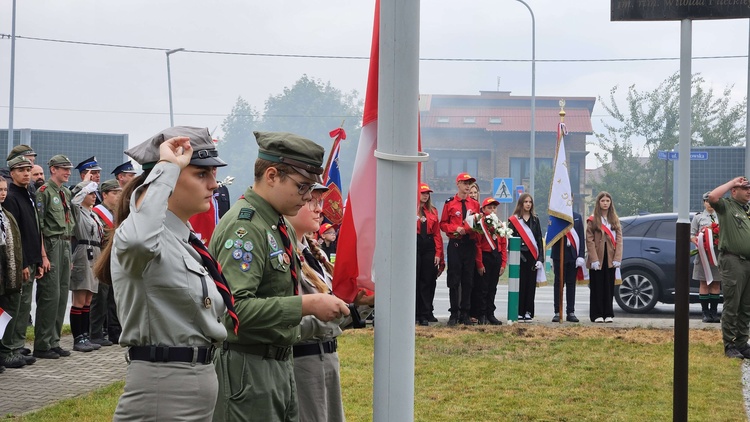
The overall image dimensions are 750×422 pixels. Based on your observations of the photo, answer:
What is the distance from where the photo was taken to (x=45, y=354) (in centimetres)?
1072

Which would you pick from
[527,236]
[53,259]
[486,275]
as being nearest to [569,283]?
[527,236]

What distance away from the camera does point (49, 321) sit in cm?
1077

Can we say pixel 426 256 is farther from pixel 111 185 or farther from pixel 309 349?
pixel 309 349

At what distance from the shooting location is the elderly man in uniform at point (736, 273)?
11539 millimetres

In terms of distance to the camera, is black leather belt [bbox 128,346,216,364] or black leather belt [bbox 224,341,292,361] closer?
black leather belt [bbox 128,346,216,364]

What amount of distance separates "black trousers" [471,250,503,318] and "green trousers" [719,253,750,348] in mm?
4161

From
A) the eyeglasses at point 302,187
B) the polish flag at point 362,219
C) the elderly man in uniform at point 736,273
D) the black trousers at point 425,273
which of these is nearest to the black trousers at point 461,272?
the black trousers at point 425,273

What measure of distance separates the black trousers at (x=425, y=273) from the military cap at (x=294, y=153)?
10674 mm

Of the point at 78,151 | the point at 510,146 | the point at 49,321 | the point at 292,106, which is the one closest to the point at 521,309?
the point at 49,321

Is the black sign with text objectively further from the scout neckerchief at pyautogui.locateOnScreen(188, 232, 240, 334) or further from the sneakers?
the sneakers

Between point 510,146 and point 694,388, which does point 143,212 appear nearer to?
point 694,388

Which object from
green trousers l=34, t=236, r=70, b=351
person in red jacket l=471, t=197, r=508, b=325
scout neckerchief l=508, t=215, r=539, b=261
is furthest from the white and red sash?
scout neckerchief l=508, t=215, r=539, b=261

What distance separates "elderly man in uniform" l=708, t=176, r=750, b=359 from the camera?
1154 centimetres

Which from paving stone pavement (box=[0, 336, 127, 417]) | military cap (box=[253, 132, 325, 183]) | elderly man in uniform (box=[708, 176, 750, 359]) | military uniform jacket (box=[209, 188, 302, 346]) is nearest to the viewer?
military uniform jacket (box=[209, 188, 302, 346])
